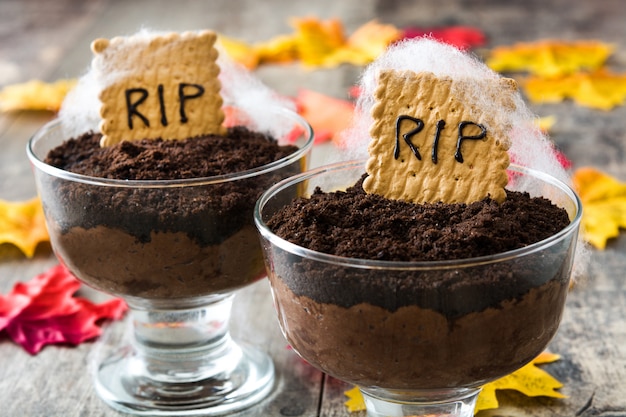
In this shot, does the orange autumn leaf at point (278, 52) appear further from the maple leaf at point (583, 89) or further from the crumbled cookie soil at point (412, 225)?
the crumbled cookie soil at point (412, 225)

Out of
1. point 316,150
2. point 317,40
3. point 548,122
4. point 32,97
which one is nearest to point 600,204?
point 548,122

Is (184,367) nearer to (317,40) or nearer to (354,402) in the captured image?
(354,402)

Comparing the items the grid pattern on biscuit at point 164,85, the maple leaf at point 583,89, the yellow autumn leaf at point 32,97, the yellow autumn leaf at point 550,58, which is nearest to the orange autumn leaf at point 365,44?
the yellow autumn leaf at point 550,58

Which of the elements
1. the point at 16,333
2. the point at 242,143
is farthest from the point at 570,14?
the point at 16,333

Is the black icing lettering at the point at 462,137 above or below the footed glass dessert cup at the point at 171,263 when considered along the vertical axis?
above

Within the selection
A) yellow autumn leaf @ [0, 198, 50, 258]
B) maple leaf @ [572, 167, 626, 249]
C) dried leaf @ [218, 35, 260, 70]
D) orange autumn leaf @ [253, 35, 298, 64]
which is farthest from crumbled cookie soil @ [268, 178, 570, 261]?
orange autumn leaf @ [253, 35, 298, 64]
